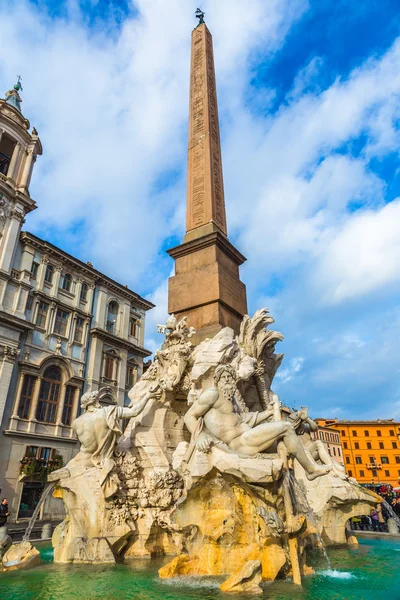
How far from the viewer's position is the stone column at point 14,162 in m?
22.8

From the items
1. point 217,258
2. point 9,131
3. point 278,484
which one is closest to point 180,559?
Result: point 278,484

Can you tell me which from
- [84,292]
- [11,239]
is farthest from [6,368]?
[84,292]

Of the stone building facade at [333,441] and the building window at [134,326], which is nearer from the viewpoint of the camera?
the building window at [134,326]

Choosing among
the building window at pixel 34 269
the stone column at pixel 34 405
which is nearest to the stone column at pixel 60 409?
the stone column at pixel 34 405

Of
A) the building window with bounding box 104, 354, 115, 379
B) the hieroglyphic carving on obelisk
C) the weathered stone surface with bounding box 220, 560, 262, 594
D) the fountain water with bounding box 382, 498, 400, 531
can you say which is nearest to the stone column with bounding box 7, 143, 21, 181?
the building window with bounding box 104, 354, 115, 379

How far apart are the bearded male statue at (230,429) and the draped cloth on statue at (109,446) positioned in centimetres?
143

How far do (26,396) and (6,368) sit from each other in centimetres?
178

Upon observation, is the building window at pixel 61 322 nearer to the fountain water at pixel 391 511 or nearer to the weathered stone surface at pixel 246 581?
the fountain water at pixel 391 511

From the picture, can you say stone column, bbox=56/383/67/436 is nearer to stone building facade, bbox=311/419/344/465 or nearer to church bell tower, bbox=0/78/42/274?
church bell tower, bbox=0/78/42/274

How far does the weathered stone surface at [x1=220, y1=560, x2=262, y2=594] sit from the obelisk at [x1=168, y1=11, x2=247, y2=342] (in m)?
4.05

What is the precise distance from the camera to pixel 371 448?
47875mm

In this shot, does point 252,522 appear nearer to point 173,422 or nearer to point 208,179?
point 173,422

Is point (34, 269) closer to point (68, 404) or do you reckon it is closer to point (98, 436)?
point (68, 404)

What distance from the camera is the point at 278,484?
15.4ft
